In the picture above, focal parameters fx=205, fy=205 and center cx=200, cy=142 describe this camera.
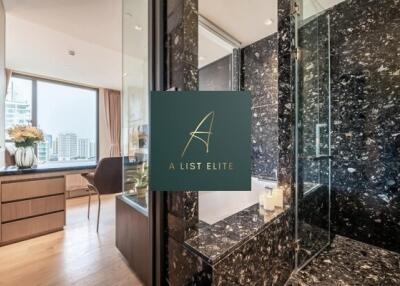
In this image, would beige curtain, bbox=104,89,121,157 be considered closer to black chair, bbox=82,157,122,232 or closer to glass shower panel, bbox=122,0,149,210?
black chair, bbox=82,157,122,232

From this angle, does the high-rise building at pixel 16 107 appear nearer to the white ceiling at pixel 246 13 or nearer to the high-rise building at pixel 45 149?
the high-rise building at pixel 45 149

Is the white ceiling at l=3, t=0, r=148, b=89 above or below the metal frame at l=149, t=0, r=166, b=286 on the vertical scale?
above

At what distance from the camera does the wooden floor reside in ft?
5.32

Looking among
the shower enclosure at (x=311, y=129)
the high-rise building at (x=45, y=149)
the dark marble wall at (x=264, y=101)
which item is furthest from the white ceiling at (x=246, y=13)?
the high-rise building at (x=45, y=149)

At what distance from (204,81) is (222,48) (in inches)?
18.1

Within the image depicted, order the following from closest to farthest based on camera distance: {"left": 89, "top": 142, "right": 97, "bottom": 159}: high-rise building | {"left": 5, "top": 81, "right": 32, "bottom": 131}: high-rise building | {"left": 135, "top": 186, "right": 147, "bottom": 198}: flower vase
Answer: {"left": 135, "top": 186, "right": 147, "bottom": 198}: flower vase < {"left": 5, "top": 81, "right": 32, "bottom": 131}: high-rise building < {"left": 89, "top": 142, "right": 97, "bottom": 159}: high-rise building

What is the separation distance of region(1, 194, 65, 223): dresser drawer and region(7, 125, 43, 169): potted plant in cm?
46

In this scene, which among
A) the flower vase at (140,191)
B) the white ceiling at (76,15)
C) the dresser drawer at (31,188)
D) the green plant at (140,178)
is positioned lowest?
the dresser drawer at (31,188)

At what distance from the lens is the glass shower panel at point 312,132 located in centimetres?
146

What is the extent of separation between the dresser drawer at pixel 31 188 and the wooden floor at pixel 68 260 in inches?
19.7

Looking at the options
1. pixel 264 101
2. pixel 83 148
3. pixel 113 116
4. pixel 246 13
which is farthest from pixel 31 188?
pixel 113 116

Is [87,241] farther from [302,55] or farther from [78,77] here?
[78,77]

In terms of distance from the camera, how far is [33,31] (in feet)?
8.38

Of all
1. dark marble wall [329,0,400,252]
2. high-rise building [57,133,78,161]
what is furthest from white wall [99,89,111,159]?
dark marble wall [329,0,400,252]
